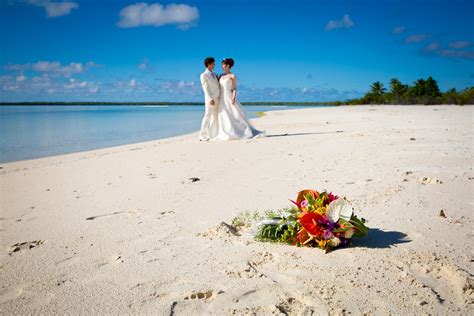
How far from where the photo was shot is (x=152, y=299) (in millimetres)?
2348

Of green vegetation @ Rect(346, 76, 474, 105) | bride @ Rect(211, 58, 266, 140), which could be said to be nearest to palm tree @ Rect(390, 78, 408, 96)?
green vegetation @ Rect(346, 76, 474, 105)

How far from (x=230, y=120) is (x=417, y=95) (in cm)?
3948

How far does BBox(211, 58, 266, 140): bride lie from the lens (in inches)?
465

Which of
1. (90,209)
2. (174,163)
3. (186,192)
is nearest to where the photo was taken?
(90,209)

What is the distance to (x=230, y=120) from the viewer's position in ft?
39.1

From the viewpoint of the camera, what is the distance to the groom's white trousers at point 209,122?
40.1 feet

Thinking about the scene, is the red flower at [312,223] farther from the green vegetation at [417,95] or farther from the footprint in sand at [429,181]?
the green vegetation at [417,95]

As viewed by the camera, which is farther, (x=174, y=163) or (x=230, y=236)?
(x=174, y=163)

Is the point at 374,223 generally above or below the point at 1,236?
above

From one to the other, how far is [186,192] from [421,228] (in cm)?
287

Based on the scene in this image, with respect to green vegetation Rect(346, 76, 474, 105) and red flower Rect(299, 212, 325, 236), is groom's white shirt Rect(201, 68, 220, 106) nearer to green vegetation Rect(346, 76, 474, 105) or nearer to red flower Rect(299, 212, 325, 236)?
red flower Rect(299, 212, 325, 236)

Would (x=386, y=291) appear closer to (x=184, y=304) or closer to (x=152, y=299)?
(x=184, y=304)

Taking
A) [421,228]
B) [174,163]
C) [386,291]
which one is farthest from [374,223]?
[174,163]

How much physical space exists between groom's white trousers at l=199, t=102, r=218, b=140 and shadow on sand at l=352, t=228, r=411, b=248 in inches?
363
